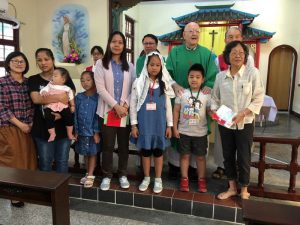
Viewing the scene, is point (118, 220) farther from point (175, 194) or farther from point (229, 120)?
point (229, 120)

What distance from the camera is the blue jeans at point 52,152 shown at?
2.18 meters

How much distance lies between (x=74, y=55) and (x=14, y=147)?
2488 millimetres

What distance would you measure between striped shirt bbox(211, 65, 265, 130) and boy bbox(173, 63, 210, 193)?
23 centimetres

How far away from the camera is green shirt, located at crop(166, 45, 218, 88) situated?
2.42m

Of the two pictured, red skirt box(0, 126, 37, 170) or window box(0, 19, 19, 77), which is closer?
red skirt box(0, 126, 37, 170)

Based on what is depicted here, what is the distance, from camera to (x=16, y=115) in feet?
6.98

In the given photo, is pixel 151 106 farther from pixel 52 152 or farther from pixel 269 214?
pixel 269 214

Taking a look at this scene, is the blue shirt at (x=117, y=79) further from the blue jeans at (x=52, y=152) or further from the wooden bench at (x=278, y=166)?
the wooden bench at (x=278, y=166)

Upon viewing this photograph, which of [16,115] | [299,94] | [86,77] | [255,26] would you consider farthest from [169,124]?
[255,26]

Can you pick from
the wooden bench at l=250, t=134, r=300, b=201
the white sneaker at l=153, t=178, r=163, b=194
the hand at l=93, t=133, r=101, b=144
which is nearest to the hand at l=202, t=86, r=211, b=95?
the wooden bench at l=250, t=134, r=300, b=201

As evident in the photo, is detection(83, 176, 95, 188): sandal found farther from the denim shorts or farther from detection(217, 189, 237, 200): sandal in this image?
detection(217, 189, 237, 200): sandal

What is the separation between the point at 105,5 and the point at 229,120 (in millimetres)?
3044

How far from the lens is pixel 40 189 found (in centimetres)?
140

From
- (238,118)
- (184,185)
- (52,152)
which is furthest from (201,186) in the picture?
(52,152)
